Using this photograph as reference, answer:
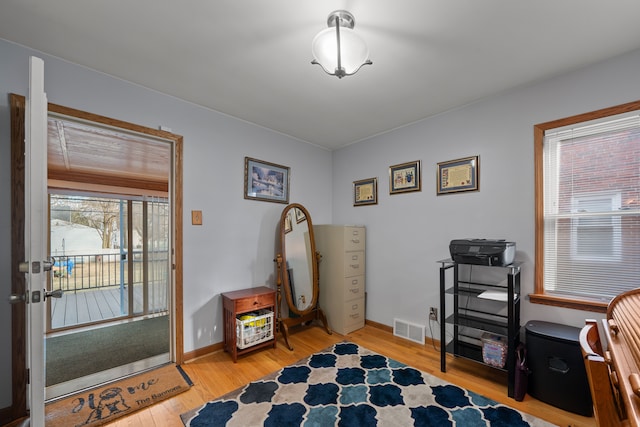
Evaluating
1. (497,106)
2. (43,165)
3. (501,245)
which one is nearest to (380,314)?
(501,245)

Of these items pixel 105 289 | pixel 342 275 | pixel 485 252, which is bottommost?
pixel 105 289

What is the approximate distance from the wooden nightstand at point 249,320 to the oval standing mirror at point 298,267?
12.4 inches

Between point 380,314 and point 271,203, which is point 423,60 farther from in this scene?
point 380,314

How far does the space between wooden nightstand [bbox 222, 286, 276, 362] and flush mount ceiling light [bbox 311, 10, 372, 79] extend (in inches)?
83.3

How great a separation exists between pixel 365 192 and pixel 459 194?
3.77 ft

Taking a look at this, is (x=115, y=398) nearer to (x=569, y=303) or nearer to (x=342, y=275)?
(x=342, y=275)

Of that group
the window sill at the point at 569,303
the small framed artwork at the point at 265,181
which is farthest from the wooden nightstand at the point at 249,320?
the window sill at the point at 569,303

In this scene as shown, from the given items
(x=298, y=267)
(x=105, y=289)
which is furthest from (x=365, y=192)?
(x=105, y=289)

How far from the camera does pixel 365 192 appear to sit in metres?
3.51

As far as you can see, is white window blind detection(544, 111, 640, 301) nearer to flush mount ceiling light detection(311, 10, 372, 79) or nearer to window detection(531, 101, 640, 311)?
window detection(531, 101, 640, 311)

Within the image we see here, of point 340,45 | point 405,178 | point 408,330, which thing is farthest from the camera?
point 405,178

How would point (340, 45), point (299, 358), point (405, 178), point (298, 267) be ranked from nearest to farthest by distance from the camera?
point (340, 45) < point (299, 358) < point (405, 178) < point (298, 267)

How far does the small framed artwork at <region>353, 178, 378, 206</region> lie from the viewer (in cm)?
341

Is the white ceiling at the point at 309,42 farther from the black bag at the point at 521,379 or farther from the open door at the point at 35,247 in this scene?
the black bag at the point at 521,379
